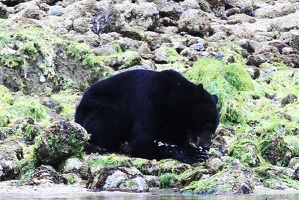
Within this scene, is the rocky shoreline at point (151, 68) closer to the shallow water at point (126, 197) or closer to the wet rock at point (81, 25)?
the wet rock at point (81, 25)

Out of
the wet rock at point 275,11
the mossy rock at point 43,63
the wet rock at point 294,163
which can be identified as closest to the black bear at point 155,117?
the wet rock at point 294,163

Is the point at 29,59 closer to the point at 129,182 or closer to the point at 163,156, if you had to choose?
the point at 163,156

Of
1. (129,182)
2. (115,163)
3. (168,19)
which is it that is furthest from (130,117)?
(168,19)

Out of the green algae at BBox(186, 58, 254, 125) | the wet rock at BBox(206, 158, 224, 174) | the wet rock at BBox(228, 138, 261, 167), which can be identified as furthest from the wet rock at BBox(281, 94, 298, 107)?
the wet rock at BBox(206, 158, 224, 174)

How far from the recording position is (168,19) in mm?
20875

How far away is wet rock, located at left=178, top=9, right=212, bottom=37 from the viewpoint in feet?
66.1

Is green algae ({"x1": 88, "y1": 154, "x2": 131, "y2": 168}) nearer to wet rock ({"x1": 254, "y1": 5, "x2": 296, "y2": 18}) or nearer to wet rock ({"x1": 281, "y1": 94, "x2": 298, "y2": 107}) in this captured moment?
wet rock ({"x1": 281, "y1": 94, "x2": 298, "y2": 107})

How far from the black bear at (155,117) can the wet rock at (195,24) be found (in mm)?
9050

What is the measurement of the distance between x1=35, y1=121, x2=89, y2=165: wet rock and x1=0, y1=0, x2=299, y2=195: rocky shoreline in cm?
1

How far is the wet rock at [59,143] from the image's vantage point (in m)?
9.16

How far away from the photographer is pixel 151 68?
52.5ft

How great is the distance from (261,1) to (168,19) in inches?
202

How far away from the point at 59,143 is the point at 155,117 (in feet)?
5.97

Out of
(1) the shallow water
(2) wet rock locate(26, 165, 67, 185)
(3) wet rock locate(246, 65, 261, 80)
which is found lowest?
(3) wet rock locate(246, 65, 261, 80)
